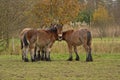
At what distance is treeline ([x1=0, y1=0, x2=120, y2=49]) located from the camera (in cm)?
2103

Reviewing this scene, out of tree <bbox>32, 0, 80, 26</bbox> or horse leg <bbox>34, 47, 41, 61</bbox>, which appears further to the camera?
tree <bbox>32, 0, 80, 26</bbox>

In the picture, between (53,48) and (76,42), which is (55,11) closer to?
(53,48)

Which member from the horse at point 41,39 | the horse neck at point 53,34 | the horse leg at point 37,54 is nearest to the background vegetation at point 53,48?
the horse at point 41,39

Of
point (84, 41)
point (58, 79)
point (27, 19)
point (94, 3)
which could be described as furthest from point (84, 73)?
point (94, 3)

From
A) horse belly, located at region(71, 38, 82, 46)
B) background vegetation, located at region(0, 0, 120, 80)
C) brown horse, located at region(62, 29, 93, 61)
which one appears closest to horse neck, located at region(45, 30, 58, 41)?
brown horse, located at region(62, 29, 93, 61)

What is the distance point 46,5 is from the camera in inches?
1244

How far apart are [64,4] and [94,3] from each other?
27125 mm

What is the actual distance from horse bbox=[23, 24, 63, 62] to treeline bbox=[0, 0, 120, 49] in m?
3.65

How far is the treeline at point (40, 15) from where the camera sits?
21031mm

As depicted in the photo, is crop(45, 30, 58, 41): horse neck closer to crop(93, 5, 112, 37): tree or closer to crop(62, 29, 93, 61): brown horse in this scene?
crop(62, 29, 93, 61): brown horse

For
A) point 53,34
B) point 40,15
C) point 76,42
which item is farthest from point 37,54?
point 40,15

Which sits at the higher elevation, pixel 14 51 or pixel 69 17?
pixel 69 17

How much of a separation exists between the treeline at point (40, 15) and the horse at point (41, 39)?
365cm

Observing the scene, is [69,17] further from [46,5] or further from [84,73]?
[84,73]
